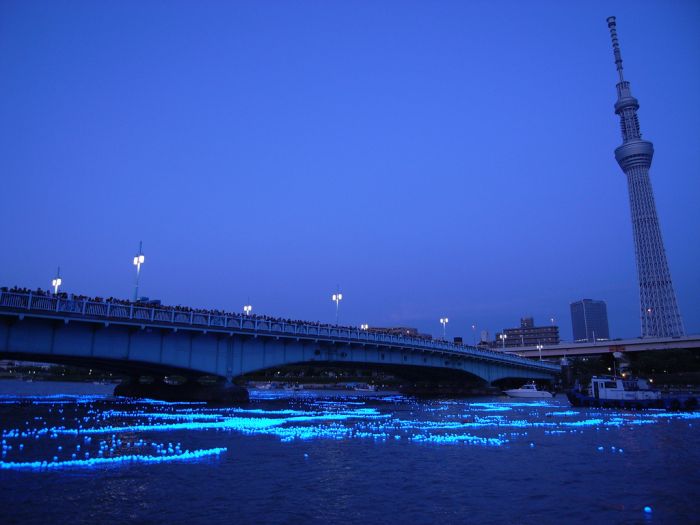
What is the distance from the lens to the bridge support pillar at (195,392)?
176 ft

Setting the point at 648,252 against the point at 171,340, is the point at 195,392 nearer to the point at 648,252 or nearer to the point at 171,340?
the point at 171,340

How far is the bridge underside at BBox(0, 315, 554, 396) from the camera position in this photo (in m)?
38.7

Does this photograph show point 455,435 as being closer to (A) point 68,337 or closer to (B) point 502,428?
(B) point 502,428

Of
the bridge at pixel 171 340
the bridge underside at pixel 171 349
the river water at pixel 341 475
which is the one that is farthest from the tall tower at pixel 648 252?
the river water at pixel 341 475

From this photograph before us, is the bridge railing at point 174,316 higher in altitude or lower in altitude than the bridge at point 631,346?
lower

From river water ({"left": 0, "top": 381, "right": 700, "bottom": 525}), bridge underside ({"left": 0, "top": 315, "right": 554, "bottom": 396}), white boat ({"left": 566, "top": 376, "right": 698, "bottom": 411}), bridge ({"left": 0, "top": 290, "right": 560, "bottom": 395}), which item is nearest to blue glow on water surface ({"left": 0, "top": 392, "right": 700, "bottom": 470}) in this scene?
river water ({"left": 0, "top": 381, "right": 700, "bottom": 525})

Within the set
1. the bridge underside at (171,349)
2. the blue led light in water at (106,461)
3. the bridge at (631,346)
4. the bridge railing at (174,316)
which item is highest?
the bridge at (631,346)

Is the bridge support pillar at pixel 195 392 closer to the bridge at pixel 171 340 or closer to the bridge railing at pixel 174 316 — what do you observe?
the bridge at pixel 171 340

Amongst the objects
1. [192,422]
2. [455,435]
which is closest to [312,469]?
[455,435]

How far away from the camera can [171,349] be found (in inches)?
1859

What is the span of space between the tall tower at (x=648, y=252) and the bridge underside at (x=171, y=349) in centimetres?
13148

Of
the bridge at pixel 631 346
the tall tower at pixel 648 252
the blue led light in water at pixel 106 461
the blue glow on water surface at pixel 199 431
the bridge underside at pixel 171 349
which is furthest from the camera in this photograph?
the tall tower at pixel 648 252

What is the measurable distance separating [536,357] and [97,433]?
148807mm

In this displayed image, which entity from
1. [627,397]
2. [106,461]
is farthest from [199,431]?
[627,397]
